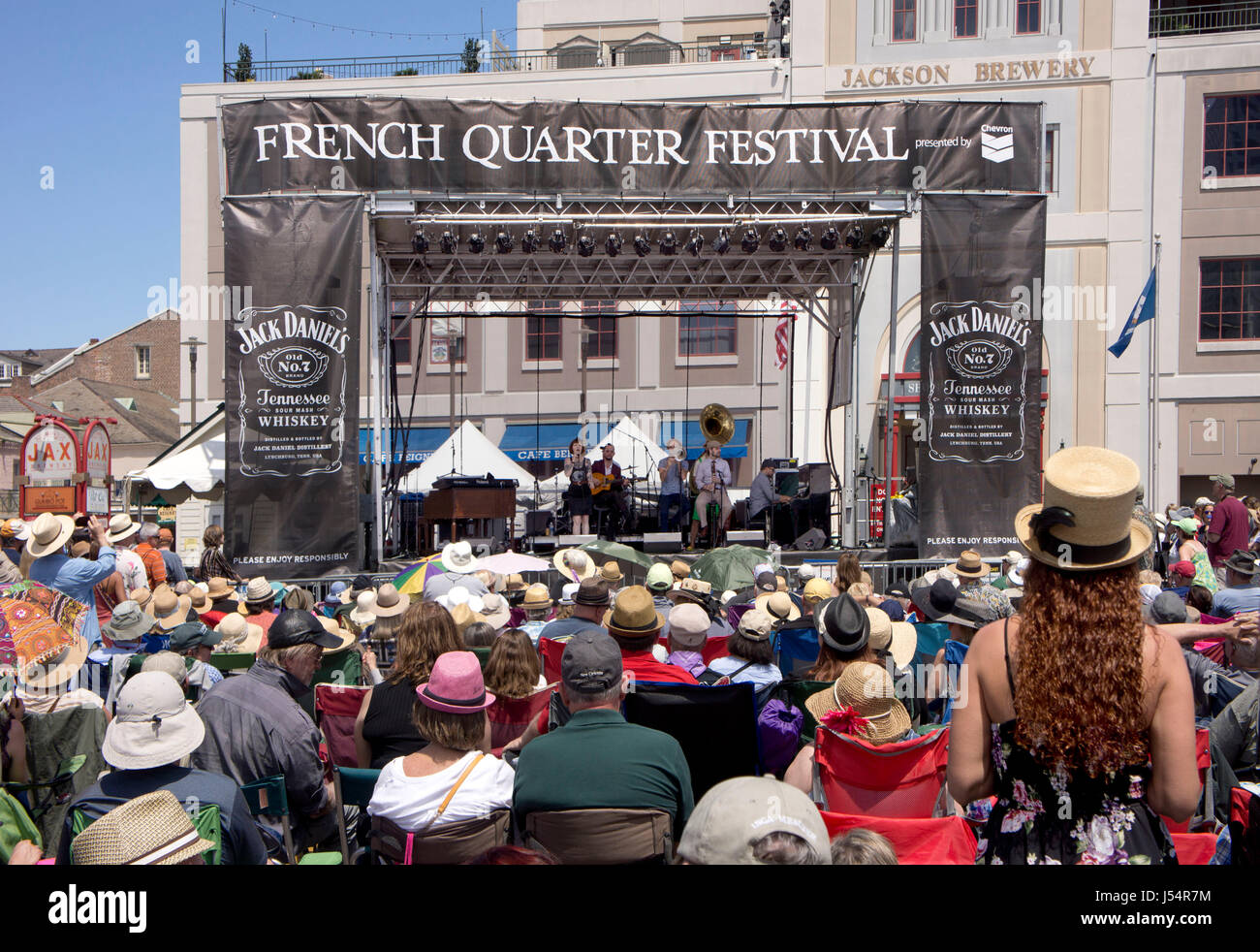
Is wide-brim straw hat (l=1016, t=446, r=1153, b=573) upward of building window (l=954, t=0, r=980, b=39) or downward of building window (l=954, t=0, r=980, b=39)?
downward

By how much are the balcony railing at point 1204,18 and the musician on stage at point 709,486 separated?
15648mm

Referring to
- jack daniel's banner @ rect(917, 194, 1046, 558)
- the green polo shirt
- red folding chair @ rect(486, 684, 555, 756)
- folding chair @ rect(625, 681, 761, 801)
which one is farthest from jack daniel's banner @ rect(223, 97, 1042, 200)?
the green polo shirt

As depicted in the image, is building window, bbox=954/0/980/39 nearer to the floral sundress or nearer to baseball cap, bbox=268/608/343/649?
baseball cap, bbox=268/608/343/649

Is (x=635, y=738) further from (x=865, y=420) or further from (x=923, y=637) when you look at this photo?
(x=865, y=420)

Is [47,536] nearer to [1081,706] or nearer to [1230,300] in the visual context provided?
[1081,706]

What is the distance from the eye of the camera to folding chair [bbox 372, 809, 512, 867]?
3340 millimetres

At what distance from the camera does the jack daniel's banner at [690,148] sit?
40.5ft

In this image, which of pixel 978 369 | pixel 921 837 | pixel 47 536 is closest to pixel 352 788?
pixel 921 837

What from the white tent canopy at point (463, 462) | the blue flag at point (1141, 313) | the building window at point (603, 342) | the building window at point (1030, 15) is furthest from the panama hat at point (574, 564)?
the building window at point (1030, 15)

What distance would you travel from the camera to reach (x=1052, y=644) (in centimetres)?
235

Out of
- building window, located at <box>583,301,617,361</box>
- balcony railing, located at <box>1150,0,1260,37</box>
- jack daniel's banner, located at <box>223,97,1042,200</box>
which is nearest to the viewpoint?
jack daniel's banner, located at <box>223,97,1042,200</box>

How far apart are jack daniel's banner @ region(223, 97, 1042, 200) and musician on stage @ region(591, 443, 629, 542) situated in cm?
517

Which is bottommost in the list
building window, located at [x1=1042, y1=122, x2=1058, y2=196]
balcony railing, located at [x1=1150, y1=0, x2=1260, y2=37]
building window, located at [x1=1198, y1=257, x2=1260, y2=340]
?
building window, located at [x1=1198, y1=257, x2=1260, y2=340]

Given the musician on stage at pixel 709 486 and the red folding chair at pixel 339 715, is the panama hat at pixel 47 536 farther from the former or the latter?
the musician on stage at pixel 709 486
